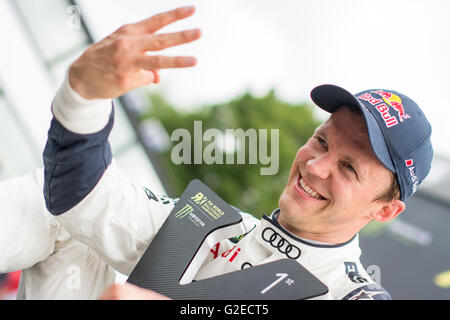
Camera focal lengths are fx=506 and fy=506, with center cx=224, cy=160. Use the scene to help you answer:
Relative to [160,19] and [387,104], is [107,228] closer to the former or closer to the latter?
[160,19]

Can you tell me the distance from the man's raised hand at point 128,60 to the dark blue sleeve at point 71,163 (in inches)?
3.3

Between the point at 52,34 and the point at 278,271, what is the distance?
7.79ft

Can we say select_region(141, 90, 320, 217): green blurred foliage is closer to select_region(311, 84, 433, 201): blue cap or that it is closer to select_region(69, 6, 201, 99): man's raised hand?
select_region(311, 84, 433, 201): blue cap

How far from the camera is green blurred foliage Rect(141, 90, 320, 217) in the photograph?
362cm

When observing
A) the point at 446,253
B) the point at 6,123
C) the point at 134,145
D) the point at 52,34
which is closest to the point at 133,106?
the point at 134,145

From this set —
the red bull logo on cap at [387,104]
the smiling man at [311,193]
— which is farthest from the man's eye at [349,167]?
the red bull logo on cap at [387,104]

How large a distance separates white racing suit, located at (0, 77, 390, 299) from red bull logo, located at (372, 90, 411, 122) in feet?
0.89

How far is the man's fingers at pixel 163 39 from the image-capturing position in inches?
27.3

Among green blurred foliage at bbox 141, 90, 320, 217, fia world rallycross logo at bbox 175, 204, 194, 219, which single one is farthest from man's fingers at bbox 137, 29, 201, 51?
green blurred foliage at bbox 141, 90, 320, 217

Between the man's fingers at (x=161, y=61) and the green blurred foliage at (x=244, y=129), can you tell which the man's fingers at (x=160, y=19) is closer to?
→ the man's fingers at (x=161, y=61)

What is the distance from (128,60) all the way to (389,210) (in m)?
0.62

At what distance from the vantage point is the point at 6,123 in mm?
2531

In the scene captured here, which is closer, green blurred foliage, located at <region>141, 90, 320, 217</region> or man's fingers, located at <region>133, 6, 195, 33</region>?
man's fingers, located at <region>133, 6, 195, 33</region>

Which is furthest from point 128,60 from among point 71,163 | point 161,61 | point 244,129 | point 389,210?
point 244,129
